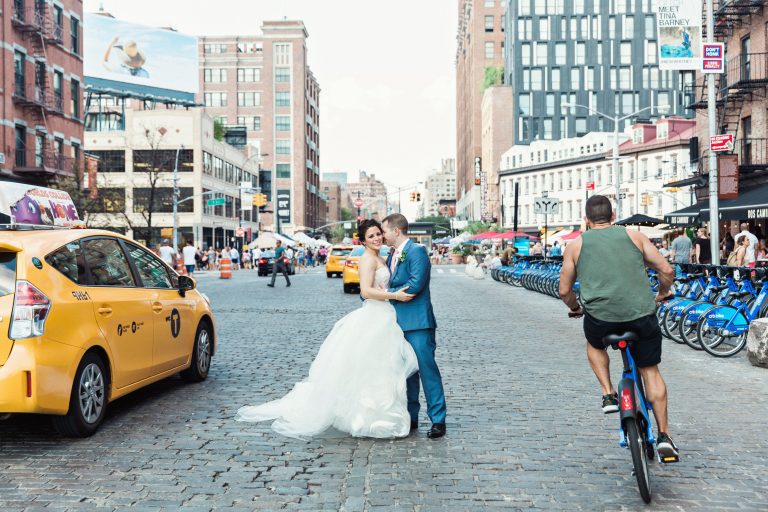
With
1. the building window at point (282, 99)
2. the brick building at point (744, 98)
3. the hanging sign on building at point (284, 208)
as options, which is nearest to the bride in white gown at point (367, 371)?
the brick building at point (744, 98)

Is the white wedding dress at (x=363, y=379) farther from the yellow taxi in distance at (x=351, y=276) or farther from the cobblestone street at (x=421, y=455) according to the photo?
the yellow taxi in distance at (x=351, y=276)

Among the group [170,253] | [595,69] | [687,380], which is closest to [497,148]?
[595,69]

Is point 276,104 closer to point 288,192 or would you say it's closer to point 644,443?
point 288,192

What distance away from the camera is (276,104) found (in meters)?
105

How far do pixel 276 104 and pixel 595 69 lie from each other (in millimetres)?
40444

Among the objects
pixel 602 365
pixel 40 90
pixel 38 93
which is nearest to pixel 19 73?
pixel 38 93

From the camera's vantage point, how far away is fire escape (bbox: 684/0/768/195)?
28062 mm

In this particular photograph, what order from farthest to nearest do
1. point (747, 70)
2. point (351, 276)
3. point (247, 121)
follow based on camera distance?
point (247, 121) < point (747, 70) < point (351, 276)

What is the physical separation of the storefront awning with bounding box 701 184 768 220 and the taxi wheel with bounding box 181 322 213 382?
759 inches

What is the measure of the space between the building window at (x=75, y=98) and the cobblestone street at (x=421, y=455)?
35202 millimetres

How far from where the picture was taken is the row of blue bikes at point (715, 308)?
35.1 ft

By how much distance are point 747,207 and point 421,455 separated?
2151cm

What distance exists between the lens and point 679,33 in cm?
1845

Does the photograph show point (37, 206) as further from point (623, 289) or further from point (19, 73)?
point (19, 73)
